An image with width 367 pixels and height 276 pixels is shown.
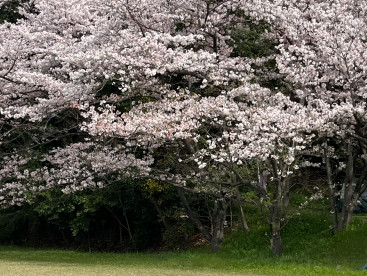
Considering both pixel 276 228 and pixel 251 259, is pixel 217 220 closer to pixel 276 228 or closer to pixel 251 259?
pixel 251 259

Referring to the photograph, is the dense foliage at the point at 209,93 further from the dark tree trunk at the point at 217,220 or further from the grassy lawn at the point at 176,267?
the grassy lawn at the point at 176,267

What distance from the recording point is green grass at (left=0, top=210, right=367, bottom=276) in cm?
1041

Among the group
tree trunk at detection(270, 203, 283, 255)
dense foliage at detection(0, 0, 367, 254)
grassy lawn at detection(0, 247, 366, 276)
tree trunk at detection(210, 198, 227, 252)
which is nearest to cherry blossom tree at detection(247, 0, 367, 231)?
dense foliage at detection(0, 0, 367, 254)

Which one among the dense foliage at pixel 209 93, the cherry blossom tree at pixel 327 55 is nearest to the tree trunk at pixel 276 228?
the dense foliage at pixel 209 93

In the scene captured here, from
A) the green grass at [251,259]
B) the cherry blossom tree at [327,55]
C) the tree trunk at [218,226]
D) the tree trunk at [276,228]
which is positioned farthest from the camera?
the tree trunk at [218,226]

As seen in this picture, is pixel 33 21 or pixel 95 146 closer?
pixel 95 146

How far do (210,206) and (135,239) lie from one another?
2.65 metres

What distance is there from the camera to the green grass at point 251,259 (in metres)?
10.4

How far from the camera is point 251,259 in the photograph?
40.2 ft

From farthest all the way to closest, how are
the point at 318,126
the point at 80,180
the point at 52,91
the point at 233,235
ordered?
1. the point at 233,235
2. the point at 80,180
3. the point at 52,91
4. the point at 318,126

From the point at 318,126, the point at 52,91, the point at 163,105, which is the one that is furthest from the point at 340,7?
the point at 52,91

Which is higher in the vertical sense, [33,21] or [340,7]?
[33,21]

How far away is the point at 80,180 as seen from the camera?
46.0ft

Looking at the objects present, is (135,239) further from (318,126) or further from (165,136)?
(318,126)
